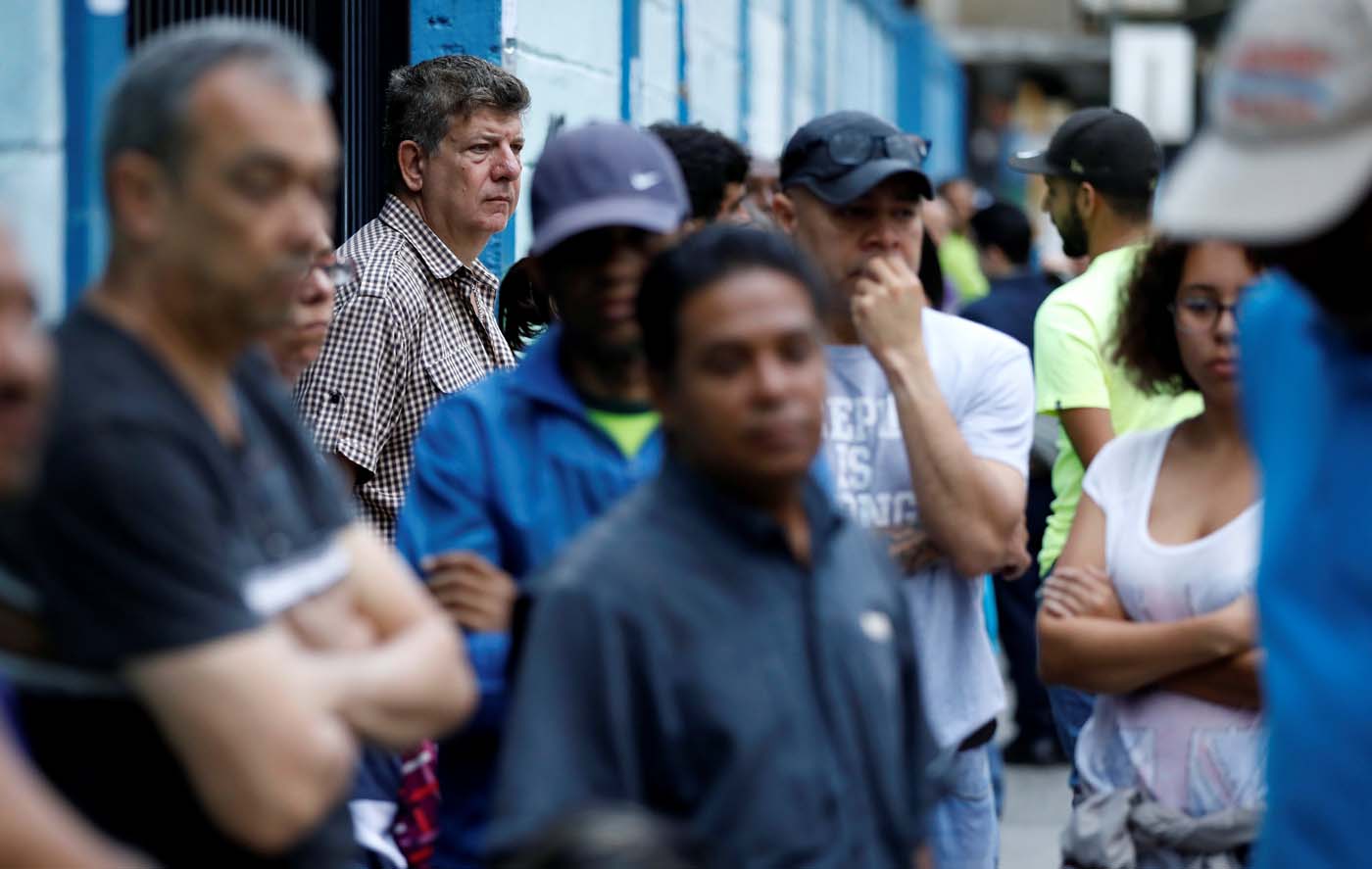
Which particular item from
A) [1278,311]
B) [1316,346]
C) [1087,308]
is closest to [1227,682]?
[1278,311]

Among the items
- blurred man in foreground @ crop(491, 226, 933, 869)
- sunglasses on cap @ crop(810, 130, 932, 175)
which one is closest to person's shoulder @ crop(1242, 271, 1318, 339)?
blurred man in foreground @ crop(491, 226, 933, 869)

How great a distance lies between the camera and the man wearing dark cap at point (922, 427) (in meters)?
3.81

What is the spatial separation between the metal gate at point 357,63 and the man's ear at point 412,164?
54 cm

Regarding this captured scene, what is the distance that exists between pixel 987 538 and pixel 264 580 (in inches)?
71.1

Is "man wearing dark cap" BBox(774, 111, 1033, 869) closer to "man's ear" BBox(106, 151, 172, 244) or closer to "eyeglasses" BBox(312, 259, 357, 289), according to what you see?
"eyeglasses" BBox(312, 259, 357, 289)

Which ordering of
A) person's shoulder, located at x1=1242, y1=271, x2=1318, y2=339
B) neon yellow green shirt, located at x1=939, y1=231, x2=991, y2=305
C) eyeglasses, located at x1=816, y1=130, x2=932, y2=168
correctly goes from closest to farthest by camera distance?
person's shoulder, located at x1=1242, y1=271, x2=1318, y2=339 → eyeglasses, located at x1=816, y1=130, x2=932, y2=168 → neon yellow green shirt, located at x1=939, y1=231, x2=991, y2=305

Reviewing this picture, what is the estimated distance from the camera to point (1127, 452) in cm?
373

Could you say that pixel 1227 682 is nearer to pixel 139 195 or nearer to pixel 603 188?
pixel 603 188

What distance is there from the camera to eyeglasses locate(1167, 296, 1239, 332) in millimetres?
3750

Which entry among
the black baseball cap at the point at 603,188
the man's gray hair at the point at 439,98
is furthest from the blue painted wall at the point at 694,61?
the black baseball cap at the point at 603,188

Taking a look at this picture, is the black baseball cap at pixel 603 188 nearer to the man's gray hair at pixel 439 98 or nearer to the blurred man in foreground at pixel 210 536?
the blurred man in foreground at pixel 210 536

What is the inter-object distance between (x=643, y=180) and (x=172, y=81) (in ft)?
3.00

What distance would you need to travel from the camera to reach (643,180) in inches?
121

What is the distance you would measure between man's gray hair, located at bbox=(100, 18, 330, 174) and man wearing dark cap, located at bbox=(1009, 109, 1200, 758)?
2069 mm
